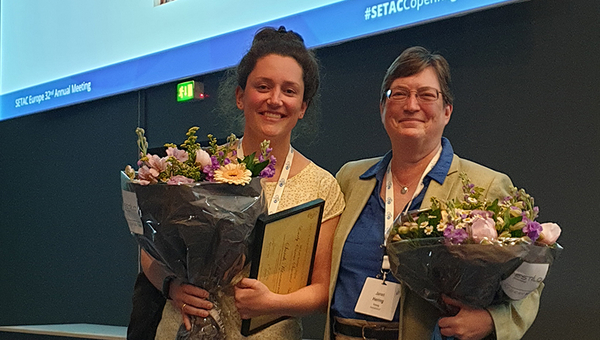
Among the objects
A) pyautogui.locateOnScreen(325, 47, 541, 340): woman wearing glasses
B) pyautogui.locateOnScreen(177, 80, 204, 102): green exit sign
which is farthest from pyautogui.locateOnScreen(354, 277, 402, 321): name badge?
pyautogui.locateOnScreen(177, 80, 204, 102): green exit sign

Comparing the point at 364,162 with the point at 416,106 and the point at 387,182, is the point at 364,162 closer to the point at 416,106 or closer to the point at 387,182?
the point at 387,182

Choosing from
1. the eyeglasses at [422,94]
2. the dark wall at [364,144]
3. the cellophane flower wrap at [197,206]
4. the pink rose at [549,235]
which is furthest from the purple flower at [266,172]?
the dark wall at [364,144]

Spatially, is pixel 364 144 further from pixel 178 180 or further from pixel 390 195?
pixel 178 180

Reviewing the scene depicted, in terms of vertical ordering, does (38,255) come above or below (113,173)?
below

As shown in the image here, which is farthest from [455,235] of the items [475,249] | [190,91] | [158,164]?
[190,91]

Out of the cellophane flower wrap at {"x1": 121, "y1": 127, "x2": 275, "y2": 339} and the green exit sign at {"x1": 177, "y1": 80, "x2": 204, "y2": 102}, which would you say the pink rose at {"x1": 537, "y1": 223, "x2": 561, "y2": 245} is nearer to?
the cellophane flower wrap at {"x1": 121, "y1": 127, "x2": 275, "y2": 339}

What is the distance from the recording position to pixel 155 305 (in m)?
2.06

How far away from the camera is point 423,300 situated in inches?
73.6

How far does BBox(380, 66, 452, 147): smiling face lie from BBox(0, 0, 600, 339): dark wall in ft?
3.43

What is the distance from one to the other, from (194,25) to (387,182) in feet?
8.49

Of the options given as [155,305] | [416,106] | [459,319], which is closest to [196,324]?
[155,305]

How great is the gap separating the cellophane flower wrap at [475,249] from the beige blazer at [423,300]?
0.34 feet

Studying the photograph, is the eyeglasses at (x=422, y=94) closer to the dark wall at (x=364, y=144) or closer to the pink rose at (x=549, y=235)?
the pink rose at (x=549, y=235)

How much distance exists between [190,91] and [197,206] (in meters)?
3.05
